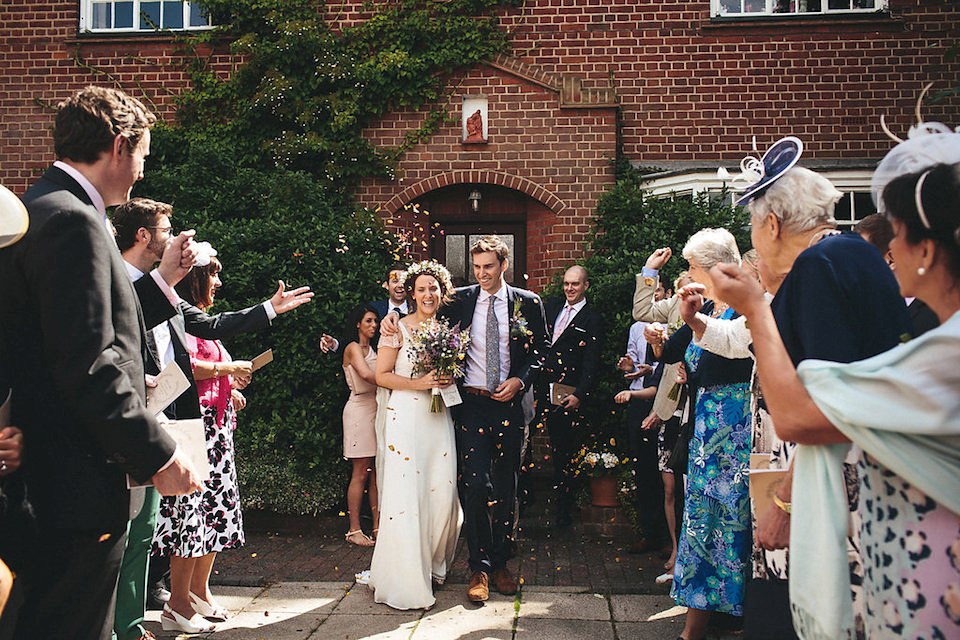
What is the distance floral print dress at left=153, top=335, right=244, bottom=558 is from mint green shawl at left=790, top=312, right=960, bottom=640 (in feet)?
11.0

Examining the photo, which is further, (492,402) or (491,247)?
(491,247)

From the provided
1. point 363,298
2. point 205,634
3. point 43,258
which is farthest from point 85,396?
point 363,298

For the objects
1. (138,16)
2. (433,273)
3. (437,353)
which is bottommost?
(437,353)

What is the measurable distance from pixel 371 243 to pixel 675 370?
3534 millimetres

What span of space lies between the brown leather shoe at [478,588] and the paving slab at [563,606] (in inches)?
9.5

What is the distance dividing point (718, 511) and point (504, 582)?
5.63 feet

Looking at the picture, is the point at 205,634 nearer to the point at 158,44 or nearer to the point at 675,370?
the point at 675,370

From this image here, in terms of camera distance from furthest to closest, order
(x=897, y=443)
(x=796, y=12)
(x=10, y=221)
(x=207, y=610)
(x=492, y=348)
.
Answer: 1. (x=796, y=12)
2. (x=492, y=348)
3. (x=207, y=610)
4. (x=10, y=221)
5. (x=897, y=443)

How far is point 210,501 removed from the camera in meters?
4.46

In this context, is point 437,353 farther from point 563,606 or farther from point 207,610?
point 207,610

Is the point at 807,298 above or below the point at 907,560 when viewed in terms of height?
above

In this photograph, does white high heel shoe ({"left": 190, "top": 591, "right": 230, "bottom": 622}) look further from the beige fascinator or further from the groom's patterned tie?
the beige fascinator

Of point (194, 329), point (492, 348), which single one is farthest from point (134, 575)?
point (492, 348)

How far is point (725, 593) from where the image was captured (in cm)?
385
